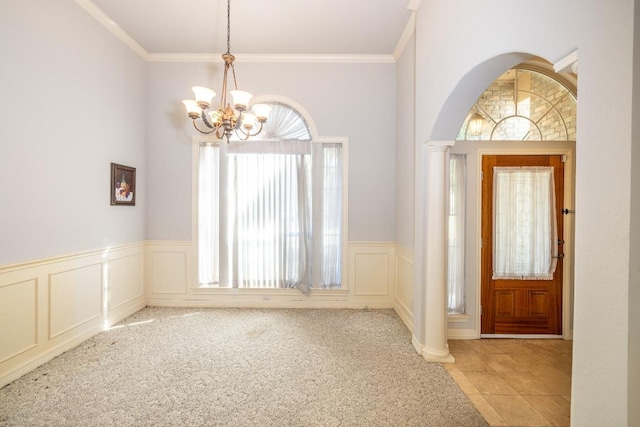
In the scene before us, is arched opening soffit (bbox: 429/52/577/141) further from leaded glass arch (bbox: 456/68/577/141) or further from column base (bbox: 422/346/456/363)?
column base (bbox: 422/346/456/363)

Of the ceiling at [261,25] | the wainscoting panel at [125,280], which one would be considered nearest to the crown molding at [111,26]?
the ceiling at [261,25]

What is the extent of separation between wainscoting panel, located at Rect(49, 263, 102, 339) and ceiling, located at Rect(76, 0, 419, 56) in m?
2.91

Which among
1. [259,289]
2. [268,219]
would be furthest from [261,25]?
[259,289]

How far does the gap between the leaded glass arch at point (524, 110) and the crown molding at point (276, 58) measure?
162 cm

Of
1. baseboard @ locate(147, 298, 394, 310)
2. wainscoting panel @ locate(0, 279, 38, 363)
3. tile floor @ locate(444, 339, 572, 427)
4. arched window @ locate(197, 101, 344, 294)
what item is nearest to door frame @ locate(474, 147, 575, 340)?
tile floor @ locate(444, 339, 572, 427)

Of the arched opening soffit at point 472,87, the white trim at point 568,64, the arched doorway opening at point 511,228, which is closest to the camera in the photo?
the white trim at point 568,64

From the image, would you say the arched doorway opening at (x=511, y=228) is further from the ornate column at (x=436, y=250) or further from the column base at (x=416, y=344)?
the ornate column at (x=436, y=250)

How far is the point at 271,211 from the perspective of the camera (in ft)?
14.9

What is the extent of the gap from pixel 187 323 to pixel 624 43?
4.41 metres

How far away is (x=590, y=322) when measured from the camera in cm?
119

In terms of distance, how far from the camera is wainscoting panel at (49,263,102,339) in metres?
3.04

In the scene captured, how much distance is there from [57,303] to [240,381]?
2.06 m

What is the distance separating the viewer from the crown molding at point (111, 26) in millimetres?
3398

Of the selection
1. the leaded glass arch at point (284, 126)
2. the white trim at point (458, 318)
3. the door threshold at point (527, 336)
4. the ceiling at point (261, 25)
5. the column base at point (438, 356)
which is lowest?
the door threshold at point (527, 336)
